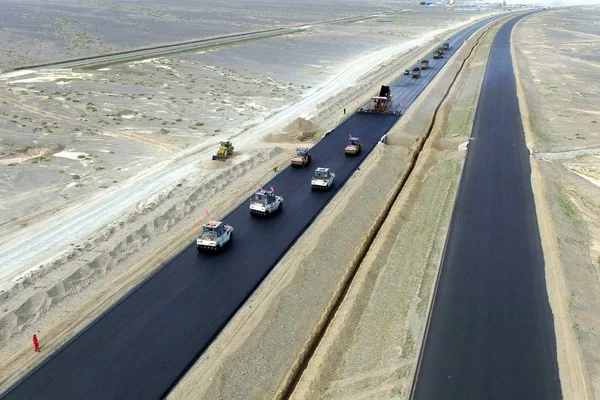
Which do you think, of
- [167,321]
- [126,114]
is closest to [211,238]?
[167,321]

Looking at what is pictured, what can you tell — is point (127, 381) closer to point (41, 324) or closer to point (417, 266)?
point (41, 324)

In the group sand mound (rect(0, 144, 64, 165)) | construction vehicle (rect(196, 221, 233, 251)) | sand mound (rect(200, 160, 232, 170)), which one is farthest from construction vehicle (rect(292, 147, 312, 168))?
sand mound (rect(0, 144, 64, 165))

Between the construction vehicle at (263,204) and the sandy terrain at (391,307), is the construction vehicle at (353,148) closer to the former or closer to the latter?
the sandy terrain at (391,307)

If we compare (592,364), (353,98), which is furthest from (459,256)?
(353,98)

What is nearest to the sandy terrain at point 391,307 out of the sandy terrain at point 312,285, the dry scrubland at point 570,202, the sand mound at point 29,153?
the sandy terrain at point 312,285

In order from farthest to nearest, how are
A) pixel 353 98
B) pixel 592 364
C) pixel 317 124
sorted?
pixel 353 98 → pixel 317 124 → pixel 592 364

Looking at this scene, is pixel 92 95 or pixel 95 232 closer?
pixel 95 232

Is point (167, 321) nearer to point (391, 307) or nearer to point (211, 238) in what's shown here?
point (211, 238)
